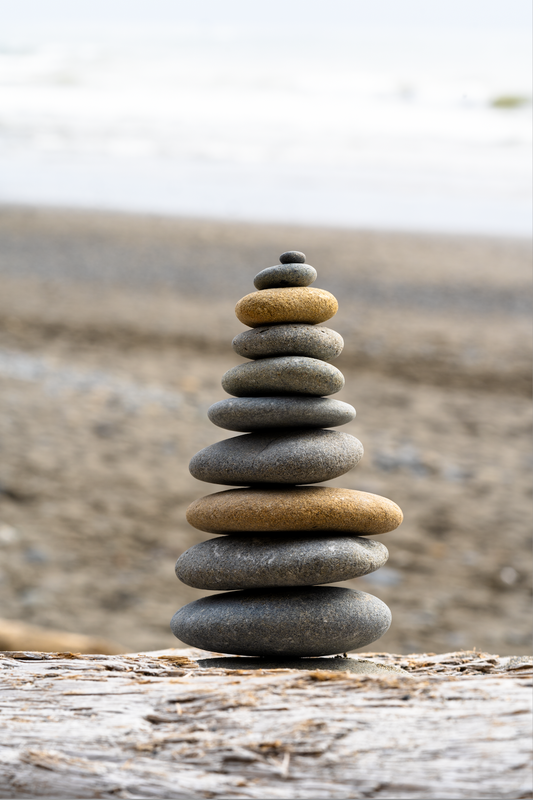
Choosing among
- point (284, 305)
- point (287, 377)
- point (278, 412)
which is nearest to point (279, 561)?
point (278, 412)

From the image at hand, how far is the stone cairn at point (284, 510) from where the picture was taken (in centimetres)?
270

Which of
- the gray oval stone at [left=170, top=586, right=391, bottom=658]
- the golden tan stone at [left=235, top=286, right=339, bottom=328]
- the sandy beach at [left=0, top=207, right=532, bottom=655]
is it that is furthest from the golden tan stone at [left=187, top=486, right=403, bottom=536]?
the sandy beach at [left=0, top=207, right=532, bottom=655]

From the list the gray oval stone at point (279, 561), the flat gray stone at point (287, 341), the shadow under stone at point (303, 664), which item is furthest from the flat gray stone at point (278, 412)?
the shadow under stone at point (303, 664)

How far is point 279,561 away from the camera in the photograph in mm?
2695

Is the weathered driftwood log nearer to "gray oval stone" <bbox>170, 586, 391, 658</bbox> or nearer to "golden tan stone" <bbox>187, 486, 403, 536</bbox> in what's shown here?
"gray oval stone" <bbox>170, 586, 391, 658</bbox>

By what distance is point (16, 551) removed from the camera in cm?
680

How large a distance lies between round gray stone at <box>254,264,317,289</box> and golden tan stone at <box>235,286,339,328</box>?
5 centimetres

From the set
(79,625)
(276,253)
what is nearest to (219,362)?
(79,625)

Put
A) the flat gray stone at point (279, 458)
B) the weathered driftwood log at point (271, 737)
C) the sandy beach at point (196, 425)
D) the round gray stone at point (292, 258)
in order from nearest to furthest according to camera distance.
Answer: the weathered driftwood log at point (271, 737)
the flat gray stone at point (279, 458)
the round gray stone at point (292, 258)
the sandy beach at point (196, 425)

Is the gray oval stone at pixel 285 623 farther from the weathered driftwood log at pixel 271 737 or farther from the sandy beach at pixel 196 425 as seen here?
the sandy beach at pixel 196 425

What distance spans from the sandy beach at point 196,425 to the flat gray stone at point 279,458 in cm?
322

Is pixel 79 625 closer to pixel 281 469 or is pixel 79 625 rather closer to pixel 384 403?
pixel 281 469

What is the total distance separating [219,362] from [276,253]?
816 cm

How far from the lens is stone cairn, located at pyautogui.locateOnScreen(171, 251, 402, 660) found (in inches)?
106
